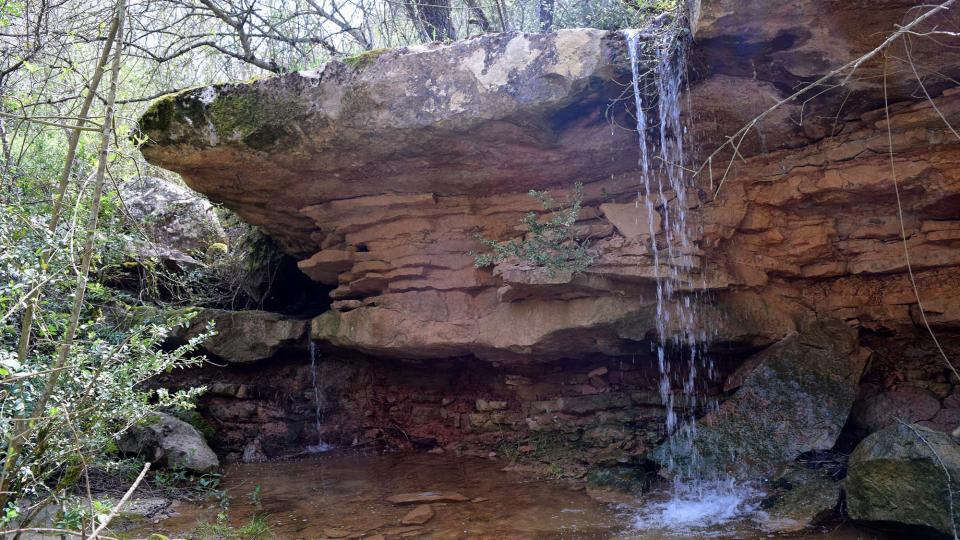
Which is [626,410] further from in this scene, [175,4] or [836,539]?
[175,4]

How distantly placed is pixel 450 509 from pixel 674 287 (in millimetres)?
2229

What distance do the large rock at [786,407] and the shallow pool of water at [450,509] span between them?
52 centimetres

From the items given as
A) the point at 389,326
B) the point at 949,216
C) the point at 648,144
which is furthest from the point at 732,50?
the point at 389,326

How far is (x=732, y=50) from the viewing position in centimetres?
468

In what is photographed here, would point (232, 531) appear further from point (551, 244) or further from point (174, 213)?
point (174, 213)

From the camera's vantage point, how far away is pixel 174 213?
25.5 feet

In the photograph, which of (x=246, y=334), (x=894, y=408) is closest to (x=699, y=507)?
(x=894, y=408)

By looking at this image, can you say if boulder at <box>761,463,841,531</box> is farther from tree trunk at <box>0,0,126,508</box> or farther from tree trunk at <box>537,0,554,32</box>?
tree trunk at <box>537,0,554,32</box>

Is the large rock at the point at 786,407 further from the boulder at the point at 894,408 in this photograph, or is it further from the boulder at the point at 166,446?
the boulder at the point at 166,446

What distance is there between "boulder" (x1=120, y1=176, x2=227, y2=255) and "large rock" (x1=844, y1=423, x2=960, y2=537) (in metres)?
6.24

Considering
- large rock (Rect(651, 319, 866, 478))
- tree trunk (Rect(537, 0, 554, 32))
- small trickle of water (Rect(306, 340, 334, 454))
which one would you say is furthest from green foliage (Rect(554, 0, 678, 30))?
small trickle of water (Rect(306, 340, 334, 454))

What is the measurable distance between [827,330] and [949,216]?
1.11 m

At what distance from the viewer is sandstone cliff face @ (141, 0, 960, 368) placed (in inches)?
193

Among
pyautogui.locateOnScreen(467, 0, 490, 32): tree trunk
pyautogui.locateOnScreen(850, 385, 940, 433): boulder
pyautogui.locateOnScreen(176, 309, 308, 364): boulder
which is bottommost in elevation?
pyautogui.locateOnScreen(850, 385, 940, 433): boulder
